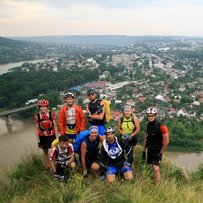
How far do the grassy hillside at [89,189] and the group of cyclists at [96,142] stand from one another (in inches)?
6.9

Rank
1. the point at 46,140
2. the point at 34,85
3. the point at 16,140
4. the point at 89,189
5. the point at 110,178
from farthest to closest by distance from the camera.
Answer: the point at 34,85
the point at 16,140
the point at 46,140
the point at 110,178
the point at 89,189

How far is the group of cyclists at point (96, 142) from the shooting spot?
12.3 feet

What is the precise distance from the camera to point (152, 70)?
53906 millimetres

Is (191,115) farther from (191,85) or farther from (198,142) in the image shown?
(191,85)

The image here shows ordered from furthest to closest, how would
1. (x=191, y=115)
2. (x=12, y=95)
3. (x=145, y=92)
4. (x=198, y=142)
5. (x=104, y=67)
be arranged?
1. (x=104, y=67)
2. (x=145, y=92)
3. (x=12, y=95)
4. (x=191, y=115)
5. (x=198, y=142)

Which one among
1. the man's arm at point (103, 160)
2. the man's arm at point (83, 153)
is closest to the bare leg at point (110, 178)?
the man's arm at point (103, 160)

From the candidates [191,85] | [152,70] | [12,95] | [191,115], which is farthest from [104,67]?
[191,115]

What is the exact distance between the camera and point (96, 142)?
3914mm

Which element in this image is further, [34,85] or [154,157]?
[34,85]

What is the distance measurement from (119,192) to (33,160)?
190 centimetres

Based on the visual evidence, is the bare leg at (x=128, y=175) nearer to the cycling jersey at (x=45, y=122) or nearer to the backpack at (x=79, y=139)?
the backpack at (x=79, y=139)

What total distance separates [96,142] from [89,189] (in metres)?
0.85

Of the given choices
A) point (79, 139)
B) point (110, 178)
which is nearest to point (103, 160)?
point (110, 178)

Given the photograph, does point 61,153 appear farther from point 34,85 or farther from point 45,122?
point 34,85
